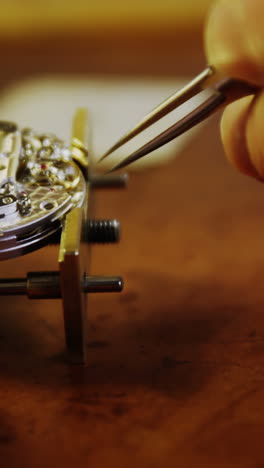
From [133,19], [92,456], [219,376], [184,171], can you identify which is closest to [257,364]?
[219,376]

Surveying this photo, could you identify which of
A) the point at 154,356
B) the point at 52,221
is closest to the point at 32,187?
the point at 52,221

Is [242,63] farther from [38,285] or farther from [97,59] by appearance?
[97,59]

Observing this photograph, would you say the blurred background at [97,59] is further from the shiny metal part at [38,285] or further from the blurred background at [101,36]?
the shiny metal part at [38,285]

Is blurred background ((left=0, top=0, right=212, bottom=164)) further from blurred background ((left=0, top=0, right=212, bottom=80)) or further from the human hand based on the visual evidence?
the human hand

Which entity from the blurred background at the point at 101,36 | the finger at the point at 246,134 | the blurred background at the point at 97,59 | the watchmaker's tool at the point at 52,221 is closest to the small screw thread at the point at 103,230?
the watchmaker's tool at the point at 52,221

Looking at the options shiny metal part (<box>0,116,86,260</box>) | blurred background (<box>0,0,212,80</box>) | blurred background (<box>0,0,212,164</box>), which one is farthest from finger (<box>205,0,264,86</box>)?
blurred background (<box>0,0,212,80</box>)

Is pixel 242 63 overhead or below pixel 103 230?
overhead
